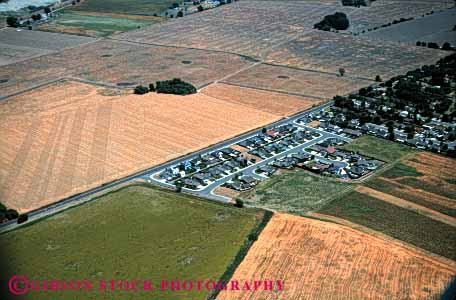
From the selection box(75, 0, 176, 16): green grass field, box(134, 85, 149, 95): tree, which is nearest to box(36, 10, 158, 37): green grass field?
box(75, 0, 176, 16): green grass field

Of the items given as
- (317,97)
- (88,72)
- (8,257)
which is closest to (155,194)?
(8,257)

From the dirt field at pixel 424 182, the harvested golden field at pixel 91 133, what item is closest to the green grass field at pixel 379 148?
the dirt field at pixel 424 182

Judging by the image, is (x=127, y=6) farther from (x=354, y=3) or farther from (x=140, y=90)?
(x=140, y=90)

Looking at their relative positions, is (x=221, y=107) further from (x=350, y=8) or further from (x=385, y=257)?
(x=350, y=8)

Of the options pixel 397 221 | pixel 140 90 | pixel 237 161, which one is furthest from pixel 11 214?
pixel 140 90

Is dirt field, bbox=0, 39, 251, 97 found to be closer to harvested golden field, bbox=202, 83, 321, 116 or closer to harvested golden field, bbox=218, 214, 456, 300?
harvested golden field, bbox=202, 83, 321, 116
